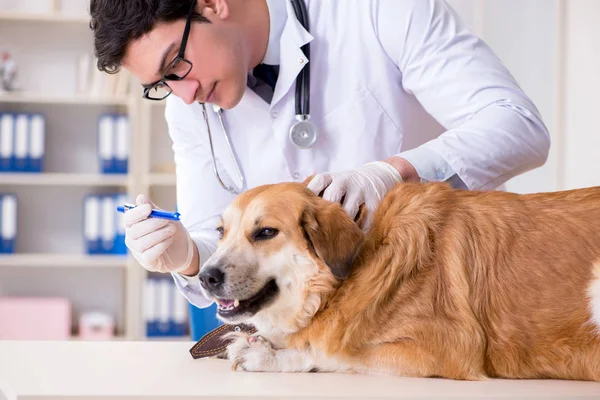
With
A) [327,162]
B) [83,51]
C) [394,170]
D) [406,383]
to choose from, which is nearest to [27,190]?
[83,51]

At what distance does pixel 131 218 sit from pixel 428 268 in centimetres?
62

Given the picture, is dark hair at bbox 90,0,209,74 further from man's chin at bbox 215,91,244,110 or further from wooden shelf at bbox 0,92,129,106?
wooden shelf at bbox 0,92,129,106

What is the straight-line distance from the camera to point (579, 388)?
44.6 inches

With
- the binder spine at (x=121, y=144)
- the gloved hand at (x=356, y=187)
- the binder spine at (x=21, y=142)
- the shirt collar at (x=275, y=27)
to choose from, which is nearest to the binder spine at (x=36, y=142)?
the binder spine at (x=21, y=142)

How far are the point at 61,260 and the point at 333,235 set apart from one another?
3493 mm

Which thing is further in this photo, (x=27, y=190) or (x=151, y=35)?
(x=27, y=190)

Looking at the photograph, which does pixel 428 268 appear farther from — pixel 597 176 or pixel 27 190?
pixel 27 190

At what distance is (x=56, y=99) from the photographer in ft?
14.5

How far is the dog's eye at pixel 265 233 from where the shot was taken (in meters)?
→ 1.35

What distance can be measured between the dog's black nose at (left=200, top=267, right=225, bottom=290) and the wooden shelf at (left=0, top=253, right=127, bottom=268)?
324 centimetres

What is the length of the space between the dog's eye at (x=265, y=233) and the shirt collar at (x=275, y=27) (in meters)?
0.65

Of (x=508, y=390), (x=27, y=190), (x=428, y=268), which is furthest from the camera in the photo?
(x=27, y=190)

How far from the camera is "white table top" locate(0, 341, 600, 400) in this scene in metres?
1.01

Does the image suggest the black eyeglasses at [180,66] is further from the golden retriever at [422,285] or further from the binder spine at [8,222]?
the binder spine at [8,222]
